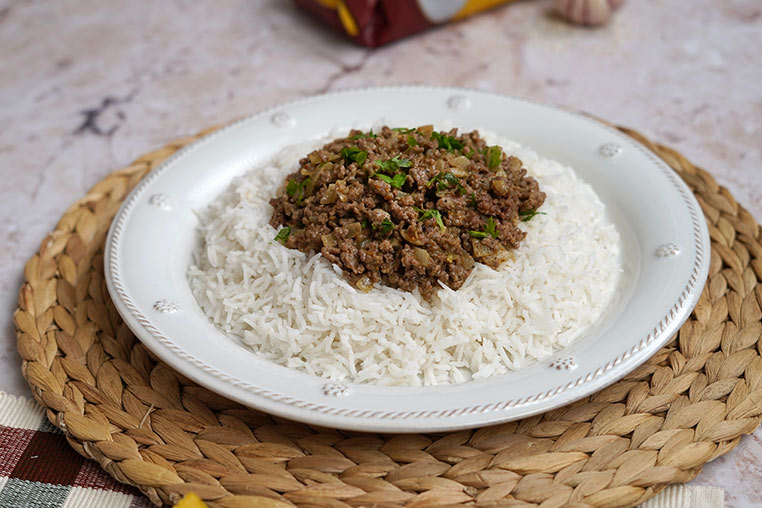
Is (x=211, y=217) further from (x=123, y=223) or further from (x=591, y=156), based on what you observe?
(x=591, y=156)

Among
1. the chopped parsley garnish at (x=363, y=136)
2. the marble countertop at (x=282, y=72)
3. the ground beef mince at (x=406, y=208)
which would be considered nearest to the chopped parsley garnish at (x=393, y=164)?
the ground beef mince at (x=406, y=208)

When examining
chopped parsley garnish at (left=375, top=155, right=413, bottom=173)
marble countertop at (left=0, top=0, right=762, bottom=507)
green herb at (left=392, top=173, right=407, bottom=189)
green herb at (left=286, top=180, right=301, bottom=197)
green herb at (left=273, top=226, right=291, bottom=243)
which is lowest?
marble countertop at (left=0, top=0, right=762, bottom=507)

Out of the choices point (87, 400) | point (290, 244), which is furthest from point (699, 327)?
point (87, 400)

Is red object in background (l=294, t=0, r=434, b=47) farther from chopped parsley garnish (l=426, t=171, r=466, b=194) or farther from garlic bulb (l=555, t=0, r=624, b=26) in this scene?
chopped parsley garnish (l=426, t=171, r=466, b=194)

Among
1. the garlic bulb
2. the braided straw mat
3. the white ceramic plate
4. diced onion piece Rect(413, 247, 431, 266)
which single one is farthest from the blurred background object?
the braided straw mat

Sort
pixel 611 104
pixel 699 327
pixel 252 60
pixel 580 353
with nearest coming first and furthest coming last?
1. pixel 580 353
2. pixel 699 327
3. pixel 611 104
4. pixel 252 60
